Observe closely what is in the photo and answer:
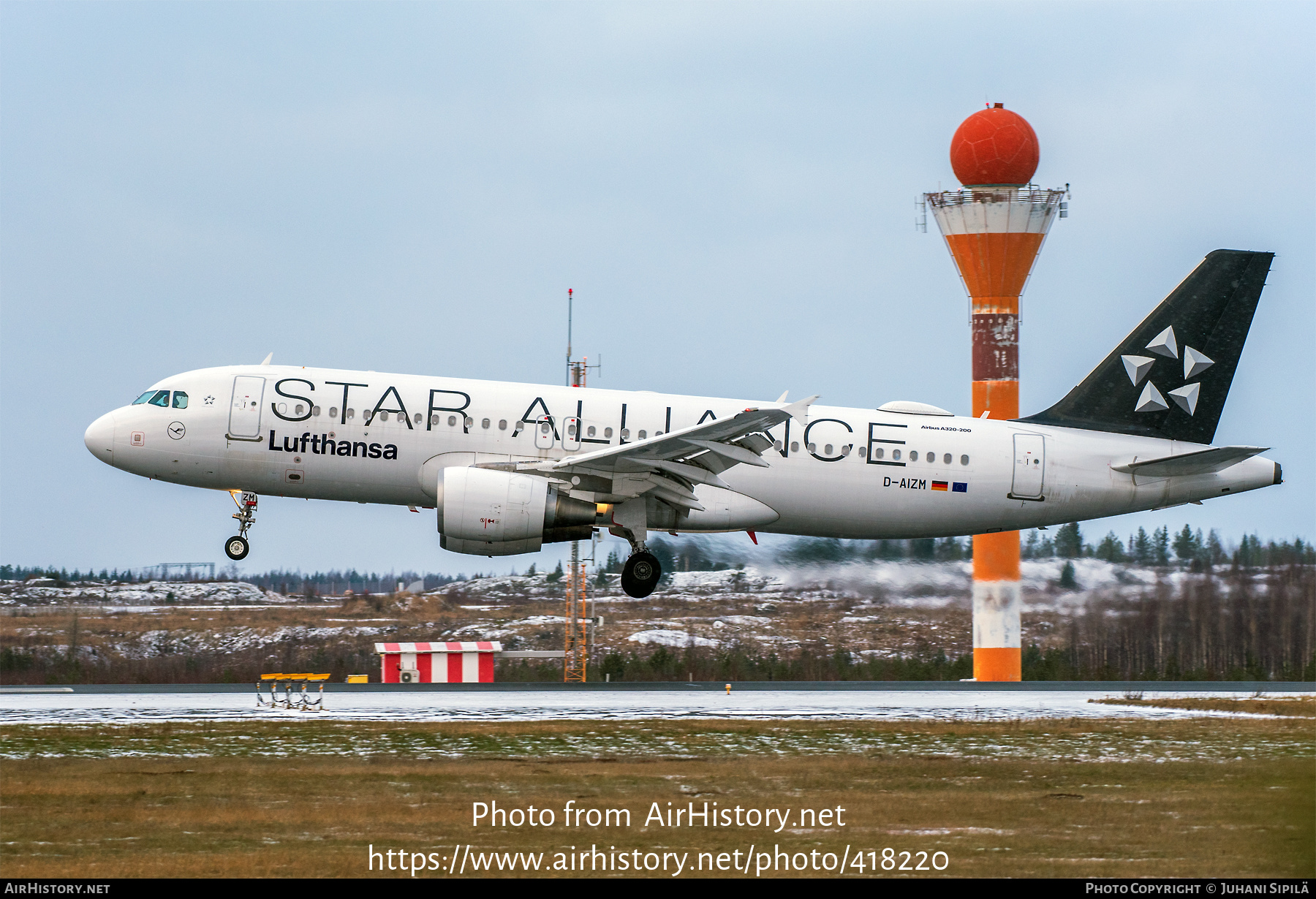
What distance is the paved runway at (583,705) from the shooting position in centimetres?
3000

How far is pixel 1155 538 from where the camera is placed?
4238cm

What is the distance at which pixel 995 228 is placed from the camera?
49.8 metres

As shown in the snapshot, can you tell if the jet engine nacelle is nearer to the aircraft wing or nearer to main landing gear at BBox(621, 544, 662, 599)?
the aircraft wing

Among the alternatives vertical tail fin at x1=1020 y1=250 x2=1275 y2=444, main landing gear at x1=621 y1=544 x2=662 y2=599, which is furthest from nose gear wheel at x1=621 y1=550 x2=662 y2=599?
vertical tail fin at x1=1020 y1=250 x2=1275 y2=444

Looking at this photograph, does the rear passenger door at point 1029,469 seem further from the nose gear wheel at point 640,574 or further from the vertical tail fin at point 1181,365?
the nose gear wheel at point 640,574

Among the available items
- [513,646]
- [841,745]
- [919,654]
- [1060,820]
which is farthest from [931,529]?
[513,646]

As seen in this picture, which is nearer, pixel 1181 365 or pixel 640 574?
pixel 640 574

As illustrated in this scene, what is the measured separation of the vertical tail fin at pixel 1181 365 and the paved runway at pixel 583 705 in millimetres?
5860

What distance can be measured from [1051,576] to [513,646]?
589 inches

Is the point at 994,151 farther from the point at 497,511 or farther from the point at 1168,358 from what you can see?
the point at 497,511

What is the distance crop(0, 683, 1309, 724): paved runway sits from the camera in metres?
30.0

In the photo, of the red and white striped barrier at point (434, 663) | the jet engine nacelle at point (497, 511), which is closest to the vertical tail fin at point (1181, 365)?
the jet engine nacelle at point (497, 511)

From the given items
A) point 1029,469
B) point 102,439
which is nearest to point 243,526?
point 102,439

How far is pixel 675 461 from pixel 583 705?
22.4 feet
